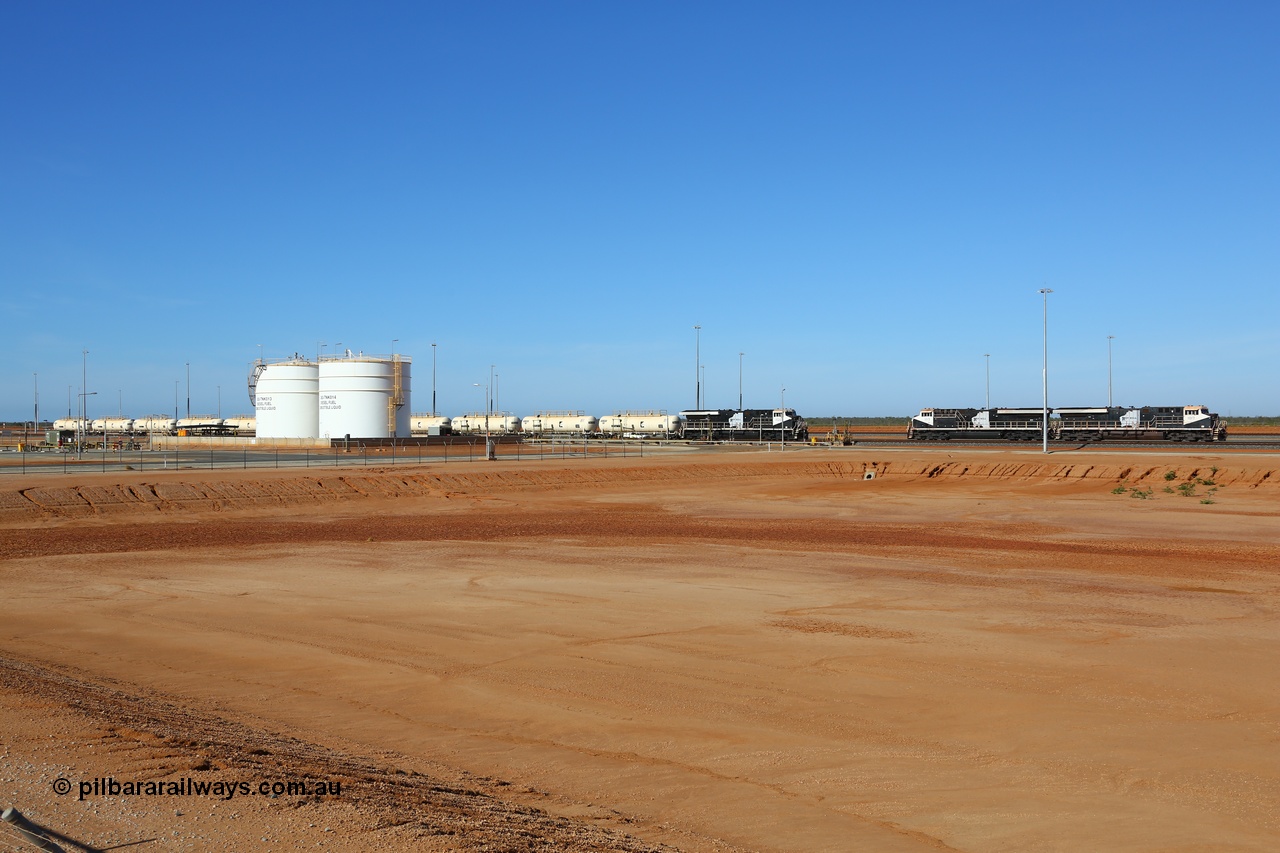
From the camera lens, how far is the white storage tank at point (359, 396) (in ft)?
276

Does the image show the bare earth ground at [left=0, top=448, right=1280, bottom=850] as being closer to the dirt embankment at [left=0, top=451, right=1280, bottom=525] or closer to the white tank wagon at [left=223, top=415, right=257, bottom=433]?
the dirt embankment at [left=0, top=451, right=1280, bottom=525]

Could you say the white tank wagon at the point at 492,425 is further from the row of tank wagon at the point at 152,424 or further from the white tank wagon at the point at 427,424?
the row of tank wagon at the point at 152,424

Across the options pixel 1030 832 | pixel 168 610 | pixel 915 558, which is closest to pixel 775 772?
pixel 1030 832

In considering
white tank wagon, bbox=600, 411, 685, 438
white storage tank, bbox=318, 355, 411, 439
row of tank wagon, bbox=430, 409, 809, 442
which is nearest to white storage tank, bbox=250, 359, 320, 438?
white storage tank, bbox=318, 355, 411, 439

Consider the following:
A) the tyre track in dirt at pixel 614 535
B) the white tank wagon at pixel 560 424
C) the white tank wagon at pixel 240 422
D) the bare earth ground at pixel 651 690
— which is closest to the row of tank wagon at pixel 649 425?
the white tank wagon at pixel 560 424

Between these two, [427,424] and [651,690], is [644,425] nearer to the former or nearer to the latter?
[427,424]

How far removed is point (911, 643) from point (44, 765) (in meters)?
10.9

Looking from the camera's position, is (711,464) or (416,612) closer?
(416,612)

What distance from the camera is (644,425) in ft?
379

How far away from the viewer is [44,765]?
274 inches

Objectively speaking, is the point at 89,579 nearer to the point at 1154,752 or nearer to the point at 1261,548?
the point at 1154,752

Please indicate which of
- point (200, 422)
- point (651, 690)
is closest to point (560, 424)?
point (200, 422)

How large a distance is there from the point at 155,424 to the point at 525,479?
119 metres

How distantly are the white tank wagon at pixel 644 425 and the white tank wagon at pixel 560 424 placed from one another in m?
2.35
